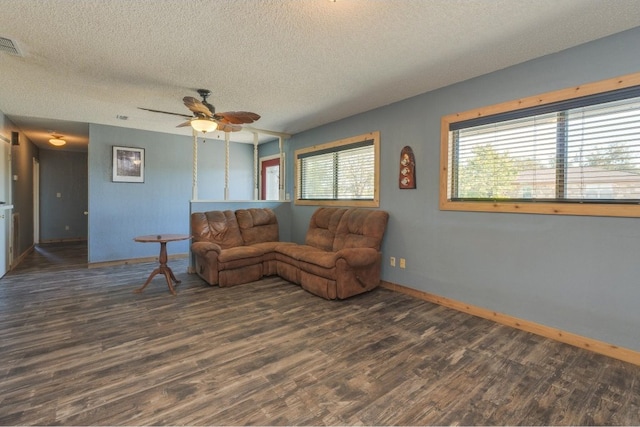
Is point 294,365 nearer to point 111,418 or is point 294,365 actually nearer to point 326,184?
point 111,418

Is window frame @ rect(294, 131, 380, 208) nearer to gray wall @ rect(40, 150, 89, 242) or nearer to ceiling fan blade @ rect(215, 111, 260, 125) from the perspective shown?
ceiling fan blade @ rect(215, 111, 260, 125)

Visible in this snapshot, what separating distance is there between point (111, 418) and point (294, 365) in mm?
1071

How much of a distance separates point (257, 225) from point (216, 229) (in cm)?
69

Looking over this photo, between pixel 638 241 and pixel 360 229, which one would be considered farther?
pixel 360 229

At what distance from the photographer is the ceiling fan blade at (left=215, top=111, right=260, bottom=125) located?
3.33 meters

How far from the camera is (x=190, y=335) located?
2576 millimetres

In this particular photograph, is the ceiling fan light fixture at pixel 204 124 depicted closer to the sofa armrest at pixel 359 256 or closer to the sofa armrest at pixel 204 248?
the sofa armrest at pixel 204 248

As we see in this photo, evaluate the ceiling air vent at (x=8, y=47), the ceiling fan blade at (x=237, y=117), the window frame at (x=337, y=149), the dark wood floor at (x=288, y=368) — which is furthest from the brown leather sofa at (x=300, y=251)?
the ceiling air vent at (x=8, y=47)

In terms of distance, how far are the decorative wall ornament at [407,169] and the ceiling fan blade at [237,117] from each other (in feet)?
6.05

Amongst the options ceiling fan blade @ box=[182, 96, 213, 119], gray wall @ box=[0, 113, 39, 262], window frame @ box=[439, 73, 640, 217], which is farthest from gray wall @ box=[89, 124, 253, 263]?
window frame @ box=[439, 73, 640, 217]

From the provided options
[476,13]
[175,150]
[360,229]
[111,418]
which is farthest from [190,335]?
[175,150]

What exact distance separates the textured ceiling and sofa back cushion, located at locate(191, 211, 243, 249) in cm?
167

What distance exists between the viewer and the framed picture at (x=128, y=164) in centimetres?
533

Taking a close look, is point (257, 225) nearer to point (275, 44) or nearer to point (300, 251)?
point (300, 251)
